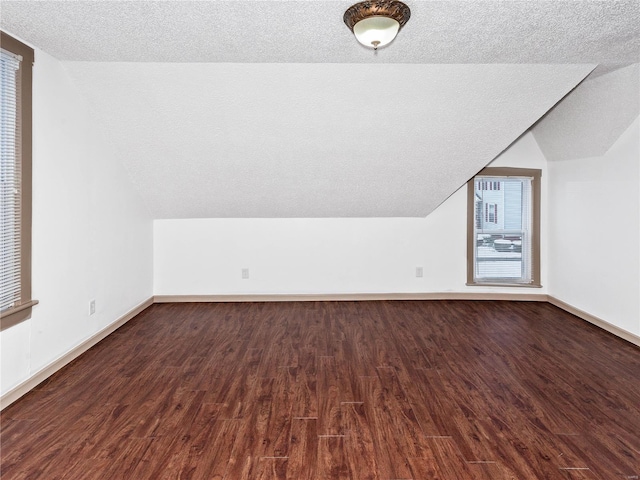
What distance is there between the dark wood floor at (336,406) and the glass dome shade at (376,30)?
2.16 metres

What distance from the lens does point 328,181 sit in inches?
172

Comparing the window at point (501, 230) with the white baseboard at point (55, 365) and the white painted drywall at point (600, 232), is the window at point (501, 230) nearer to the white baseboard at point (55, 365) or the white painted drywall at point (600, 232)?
the white painted drywall at point (600, 232)

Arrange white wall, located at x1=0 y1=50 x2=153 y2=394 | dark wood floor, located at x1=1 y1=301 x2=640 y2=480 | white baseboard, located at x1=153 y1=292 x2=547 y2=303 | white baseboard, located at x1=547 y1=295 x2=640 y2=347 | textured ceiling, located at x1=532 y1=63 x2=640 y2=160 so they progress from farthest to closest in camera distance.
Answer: white baseboard, located at x1=153 y1=292 x2=547 y2=303 < white baseboard, located at x1=547 y1=295 x2=640 y2=347 < textured ceiling, located at x1=532 y1=63 x2=640 y2=160 < white wall, located at x1=0 y1=50 x2=153 y2=394 < dark wood floor, located at x1=1 y1=301 x2=640 y2=480

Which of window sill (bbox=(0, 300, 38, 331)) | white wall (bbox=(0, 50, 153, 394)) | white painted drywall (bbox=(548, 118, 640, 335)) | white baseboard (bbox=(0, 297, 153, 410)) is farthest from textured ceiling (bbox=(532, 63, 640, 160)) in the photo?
white baseboard (bbox=(0, 297, 153, 410))

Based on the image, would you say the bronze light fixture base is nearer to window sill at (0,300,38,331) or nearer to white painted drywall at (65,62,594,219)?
white painted drywall at (65,62,594,219)

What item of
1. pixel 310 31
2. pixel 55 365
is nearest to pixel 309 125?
pixel 310 31

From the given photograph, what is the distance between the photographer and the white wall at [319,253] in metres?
Answer: 5.04

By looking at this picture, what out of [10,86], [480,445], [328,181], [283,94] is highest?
[283,94]

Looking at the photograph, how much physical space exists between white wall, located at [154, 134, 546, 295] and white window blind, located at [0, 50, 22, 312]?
253cm

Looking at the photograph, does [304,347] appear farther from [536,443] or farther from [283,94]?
[283,94]

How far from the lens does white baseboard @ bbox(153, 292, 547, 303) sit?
503 cm

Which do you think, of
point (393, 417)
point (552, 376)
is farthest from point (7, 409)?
point (552, 376)

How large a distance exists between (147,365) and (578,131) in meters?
4.49

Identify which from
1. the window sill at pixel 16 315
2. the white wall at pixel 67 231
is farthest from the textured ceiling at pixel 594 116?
the window sill at pixel 16 315
